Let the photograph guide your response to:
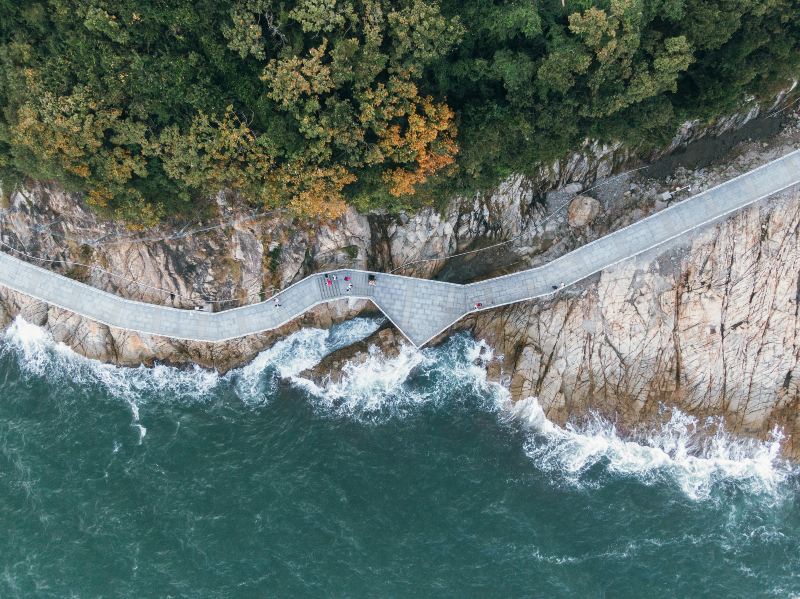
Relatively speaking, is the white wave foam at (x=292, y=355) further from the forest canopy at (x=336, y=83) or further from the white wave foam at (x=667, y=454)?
the white wave foam at (x=667, y=454)

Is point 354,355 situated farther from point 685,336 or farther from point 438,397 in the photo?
point 685,336

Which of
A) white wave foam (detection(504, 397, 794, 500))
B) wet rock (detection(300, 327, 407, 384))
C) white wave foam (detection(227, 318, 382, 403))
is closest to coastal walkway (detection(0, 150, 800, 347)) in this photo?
wet rock (detection(300, 327, 407, 384))

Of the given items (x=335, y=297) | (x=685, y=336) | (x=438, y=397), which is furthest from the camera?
(x=335, y=297)

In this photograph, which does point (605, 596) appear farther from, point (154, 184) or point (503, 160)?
point (154, 184)

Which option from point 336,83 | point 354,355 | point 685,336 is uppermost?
point 336,83

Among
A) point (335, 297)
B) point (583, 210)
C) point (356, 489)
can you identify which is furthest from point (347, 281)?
point (583, 210)

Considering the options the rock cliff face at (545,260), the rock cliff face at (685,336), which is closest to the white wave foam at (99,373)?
the rock cliff face at (545,260)
